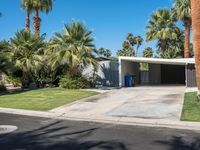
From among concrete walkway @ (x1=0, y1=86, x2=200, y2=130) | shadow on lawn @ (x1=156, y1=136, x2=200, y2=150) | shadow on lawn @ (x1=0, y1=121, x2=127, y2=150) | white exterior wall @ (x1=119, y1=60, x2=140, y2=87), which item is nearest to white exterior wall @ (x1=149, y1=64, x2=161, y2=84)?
white exterior wall @ (x1=119, y1=60, x2=140, y2=87)

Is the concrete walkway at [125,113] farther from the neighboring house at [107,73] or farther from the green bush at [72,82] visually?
the neighboring house at [107,73]

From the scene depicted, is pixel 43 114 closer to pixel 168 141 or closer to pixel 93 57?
pixel 168 141

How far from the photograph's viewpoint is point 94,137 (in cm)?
801

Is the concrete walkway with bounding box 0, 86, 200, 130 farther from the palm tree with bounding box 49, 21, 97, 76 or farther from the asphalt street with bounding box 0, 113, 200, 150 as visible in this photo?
the palm tree with bounding box 49, 21, 97, 76

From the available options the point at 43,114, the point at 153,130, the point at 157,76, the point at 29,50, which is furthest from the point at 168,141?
the point at 157,76

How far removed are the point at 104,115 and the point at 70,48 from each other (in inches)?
457

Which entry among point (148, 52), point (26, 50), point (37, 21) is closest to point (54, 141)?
point (26, 50)

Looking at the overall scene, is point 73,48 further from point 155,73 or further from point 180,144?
point 180,144

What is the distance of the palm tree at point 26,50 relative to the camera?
23531 millimetres

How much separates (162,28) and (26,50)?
19844 millimetres

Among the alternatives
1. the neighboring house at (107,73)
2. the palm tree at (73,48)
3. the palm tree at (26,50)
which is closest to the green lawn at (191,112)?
the palm tree at (73,48)

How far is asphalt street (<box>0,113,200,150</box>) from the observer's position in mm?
7062

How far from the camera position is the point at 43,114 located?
1234cm

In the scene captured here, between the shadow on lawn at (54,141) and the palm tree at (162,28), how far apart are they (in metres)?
30.0
